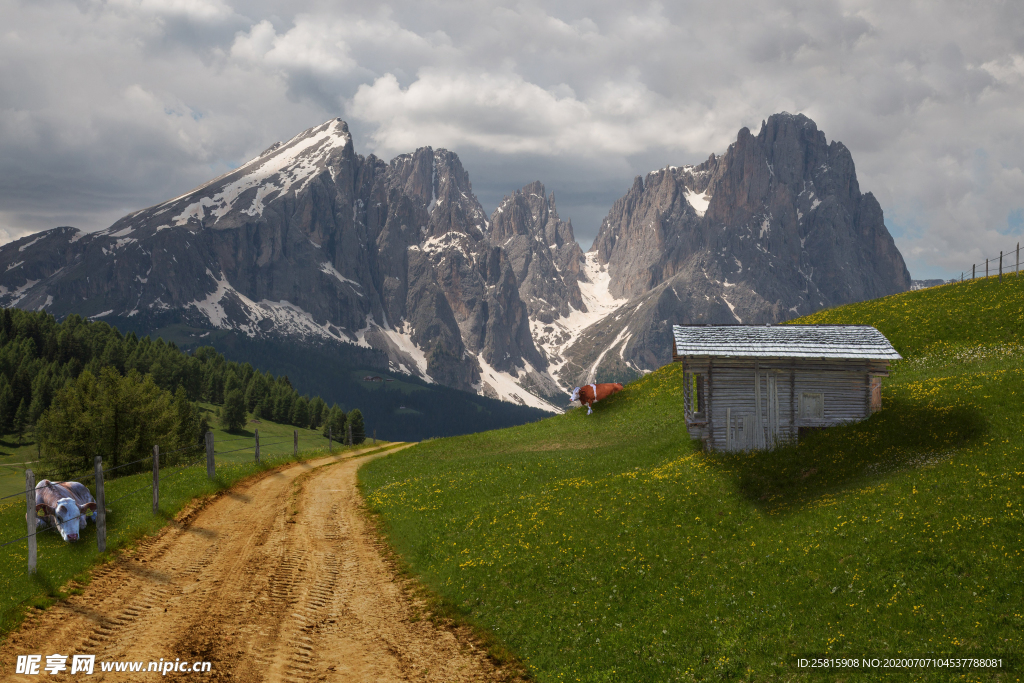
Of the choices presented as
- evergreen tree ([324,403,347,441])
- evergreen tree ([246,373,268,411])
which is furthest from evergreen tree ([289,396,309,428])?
evergreen tree ([246,373,268,411])

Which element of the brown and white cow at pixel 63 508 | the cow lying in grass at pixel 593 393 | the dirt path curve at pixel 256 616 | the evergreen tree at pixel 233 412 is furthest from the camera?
the evergreen tree at pixel 233 412

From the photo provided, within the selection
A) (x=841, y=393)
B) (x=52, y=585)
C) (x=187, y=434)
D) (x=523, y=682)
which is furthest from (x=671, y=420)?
(x=187, y=434)

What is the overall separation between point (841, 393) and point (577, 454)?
56.3 ft

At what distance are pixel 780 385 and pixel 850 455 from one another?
6366 millimetres

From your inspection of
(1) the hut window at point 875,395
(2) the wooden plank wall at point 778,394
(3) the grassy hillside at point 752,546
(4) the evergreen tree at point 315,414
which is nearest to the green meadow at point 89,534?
(3) the grassy hillside at point 752,546

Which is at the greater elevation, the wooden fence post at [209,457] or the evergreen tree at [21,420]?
the wooden fence post at [209,457]

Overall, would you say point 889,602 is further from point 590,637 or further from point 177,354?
point 177,354

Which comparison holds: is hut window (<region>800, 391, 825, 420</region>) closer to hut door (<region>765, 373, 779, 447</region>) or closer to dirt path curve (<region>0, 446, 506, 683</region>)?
hut door (<region>765, 373, 779, 447</region>)

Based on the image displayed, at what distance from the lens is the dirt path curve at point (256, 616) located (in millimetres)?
14984

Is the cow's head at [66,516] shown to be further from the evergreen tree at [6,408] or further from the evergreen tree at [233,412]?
the evergreen tree at [6,408]

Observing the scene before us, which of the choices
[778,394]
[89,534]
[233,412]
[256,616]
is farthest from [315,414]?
[256,616]

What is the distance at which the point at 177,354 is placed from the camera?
173000mm

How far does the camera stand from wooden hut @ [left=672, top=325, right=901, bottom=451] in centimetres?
3275

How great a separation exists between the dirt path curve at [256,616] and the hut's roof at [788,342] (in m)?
21.3
